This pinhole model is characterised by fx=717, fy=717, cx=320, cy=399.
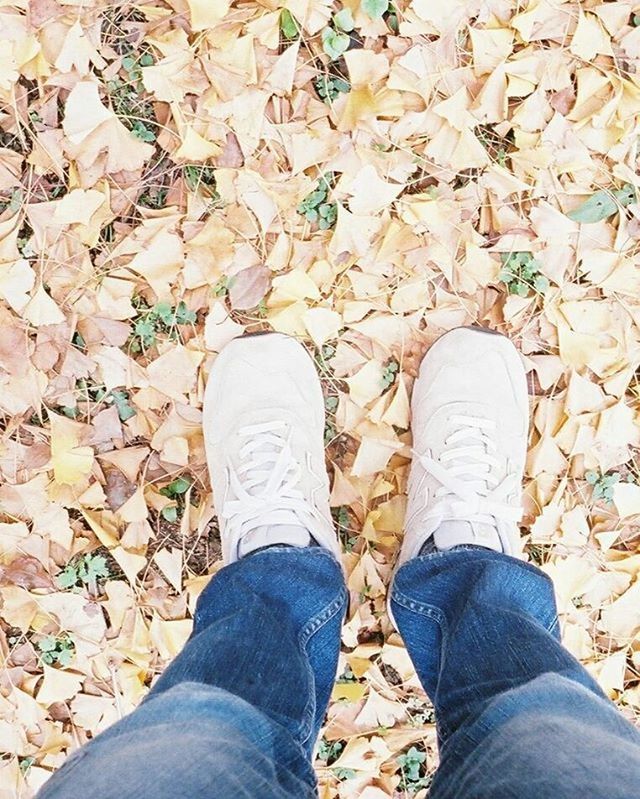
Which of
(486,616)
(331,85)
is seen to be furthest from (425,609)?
(331,85)

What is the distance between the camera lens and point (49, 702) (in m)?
1.01

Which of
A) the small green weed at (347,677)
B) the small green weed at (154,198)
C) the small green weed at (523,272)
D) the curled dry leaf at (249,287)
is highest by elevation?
the small green weed at (154,198)

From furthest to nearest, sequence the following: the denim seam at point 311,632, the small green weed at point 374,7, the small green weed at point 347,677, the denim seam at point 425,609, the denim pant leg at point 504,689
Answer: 1. the small green weed at point 347,677
2. the small green weed at point 374,7
3. the denim seam at point 425,609
4. the denim seam at point 311,632
5. the denim pant leg at point 504,689

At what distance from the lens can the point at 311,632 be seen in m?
0.82

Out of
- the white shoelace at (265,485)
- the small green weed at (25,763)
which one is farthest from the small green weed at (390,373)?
the small green weed at (25,763)

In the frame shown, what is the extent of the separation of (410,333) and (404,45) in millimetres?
372

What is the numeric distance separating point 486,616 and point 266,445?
1.28 feet

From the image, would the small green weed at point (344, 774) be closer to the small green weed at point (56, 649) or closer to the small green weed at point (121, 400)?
the small green weed at point (56, 649)

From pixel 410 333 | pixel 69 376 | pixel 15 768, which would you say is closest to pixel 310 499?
pixel 410 333

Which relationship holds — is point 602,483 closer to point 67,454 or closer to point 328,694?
point 328,694

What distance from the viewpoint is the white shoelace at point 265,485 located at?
3.11ft

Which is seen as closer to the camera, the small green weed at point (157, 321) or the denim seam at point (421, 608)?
Answer: the denim seam at point (421, 608)

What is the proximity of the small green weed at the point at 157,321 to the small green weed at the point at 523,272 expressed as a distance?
0.43m

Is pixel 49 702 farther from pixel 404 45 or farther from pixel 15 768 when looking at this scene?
pixel 404 45
